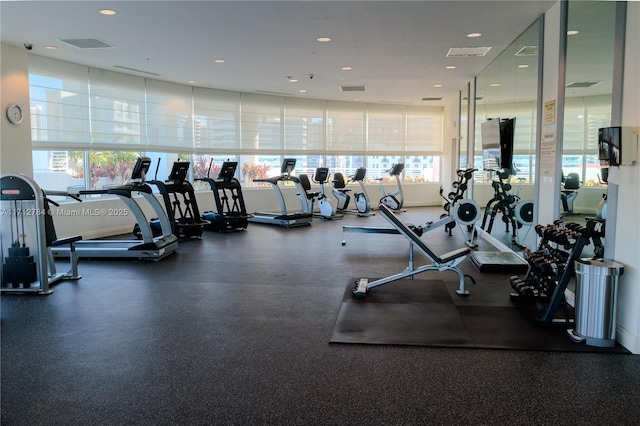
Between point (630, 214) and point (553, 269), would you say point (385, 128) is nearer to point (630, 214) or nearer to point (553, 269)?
point (553, 269)

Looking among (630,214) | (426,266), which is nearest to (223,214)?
(426,266)

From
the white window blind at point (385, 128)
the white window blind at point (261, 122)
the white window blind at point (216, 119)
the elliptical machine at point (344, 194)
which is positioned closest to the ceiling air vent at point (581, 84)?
the elliptical machine at point (344, 194)

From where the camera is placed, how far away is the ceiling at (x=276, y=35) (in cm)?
524

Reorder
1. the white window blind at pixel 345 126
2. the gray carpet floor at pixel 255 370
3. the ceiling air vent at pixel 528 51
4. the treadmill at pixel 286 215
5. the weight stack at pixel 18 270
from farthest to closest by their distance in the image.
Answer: the white window blind at pixel 345 126 < the treadmill at pixel 286 215 < the ceiling air vent at pixel 528 51 < the weight stack at pixel 18 270 < the gray carpet floor at pixel 255 370

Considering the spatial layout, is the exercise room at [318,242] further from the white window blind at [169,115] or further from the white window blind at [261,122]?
the white window blind at [261,122]

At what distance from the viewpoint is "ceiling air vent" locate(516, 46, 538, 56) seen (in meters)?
5.74

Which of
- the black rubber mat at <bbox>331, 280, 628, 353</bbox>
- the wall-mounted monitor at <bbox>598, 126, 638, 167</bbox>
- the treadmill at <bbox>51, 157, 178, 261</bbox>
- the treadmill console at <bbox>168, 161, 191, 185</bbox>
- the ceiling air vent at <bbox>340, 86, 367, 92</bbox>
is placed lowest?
the black rubber mat at <bbox>331, 280, 628, 353</bbox>

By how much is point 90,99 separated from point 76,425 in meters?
7.50

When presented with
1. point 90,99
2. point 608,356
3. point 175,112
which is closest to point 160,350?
point 608,356

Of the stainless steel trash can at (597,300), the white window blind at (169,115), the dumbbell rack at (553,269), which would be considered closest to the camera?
the stainless steel trash can at (597,300)

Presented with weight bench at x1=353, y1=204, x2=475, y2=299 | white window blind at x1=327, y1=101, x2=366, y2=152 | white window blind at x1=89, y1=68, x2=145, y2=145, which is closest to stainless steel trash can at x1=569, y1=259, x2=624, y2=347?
weight bench at x1=353, y1=204, x2=475, y2=299

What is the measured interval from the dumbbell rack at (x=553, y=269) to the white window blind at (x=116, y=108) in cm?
772

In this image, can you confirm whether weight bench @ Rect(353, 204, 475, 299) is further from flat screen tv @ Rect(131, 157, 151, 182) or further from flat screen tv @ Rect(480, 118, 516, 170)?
flat screen tv @ Rect(131, 157, 151, 182)

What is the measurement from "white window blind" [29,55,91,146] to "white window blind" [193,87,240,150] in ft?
9.57
